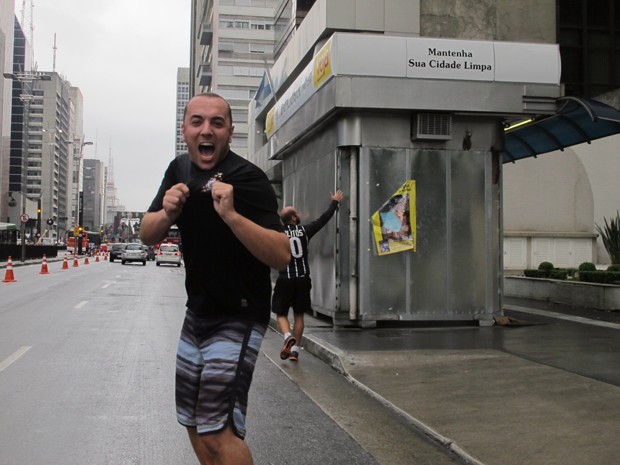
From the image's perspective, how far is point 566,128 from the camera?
38.8 feet

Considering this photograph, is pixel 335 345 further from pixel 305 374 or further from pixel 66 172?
pixel 66 172

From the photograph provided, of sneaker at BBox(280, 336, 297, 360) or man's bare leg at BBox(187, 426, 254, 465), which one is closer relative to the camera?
man's bare leg at BBox(187, 426, 254, 465)

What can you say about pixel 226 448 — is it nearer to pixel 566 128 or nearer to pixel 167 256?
pixel 566 128

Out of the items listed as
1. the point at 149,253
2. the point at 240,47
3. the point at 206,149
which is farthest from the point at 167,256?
the point at 240,47

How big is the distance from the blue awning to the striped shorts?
8.44 m

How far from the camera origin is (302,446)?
4.65 metres

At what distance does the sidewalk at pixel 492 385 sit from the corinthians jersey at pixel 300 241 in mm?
1084

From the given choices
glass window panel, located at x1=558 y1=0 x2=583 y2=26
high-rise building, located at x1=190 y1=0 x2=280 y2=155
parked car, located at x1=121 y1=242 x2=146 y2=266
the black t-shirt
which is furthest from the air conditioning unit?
A: high-rise building, located at x1=190 y1=0 x2=280 y2=155

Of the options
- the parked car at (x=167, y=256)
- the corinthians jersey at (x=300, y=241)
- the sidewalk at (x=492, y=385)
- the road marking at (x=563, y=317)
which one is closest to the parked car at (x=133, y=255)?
the parked car at (x=167, y=256)

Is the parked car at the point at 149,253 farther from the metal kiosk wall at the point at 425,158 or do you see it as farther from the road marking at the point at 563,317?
the metal kiosk wall at the point at 425,158

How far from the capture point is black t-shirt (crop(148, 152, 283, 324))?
2.75m

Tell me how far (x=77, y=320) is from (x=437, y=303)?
21.5ft

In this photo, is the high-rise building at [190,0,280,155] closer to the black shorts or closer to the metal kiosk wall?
the metal kiosk wall

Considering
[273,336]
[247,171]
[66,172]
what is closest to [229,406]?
[247,171]
